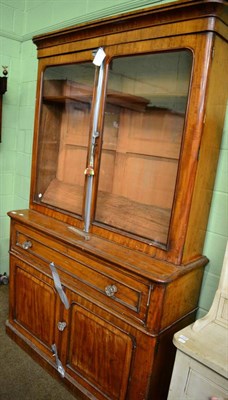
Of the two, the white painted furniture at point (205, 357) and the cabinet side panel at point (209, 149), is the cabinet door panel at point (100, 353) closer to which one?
the white painted furniture at point (205, 357)

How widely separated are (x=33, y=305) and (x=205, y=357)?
1.18 metres

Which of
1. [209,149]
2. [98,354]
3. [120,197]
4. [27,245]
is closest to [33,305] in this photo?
[27,245]

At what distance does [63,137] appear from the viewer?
2082 mm

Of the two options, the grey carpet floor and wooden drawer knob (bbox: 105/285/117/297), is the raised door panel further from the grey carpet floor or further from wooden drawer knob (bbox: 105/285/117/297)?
wooden drawer knob (bbox: 105/285/117/297)

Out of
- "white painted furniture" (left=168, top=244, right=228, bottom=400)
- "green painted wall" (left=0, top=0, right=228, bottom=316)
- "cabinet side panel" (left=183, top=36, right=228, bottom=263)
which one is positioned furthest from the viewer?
"green painted wall" (left=0, top=0, right=228, bottom=316)

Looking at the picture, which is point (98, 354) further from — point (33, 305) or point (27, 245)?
point (27, 245)

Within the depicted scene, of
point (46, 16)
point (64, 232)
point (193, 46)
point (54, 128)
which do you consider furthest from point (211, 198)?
point (46, 16)

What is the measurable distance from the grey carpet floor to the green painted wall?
3.57ft

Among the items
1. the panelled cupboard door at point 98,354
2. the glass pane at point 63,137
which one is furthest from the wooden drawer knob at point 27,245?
the panelled cupboard door at point 98,354

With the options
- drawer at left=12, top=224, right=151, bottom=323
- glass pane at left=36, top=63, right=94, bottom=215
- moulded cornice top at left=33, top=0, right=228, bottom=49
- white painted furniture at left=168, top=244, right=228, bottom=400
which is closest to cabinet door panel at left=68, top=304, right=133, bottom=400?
drawer at left=12, top=224, right=151, bottom=323

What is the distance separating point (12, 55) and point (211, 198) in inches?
83.3

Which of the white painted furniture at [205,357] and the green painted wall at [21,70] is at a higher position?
the green painted wall at [21,70]

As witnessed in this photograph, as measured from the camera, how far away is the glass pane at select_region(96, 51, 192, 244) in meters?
1.47

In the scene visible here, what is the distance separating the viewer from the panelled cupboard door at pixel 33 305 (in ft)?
5.90
